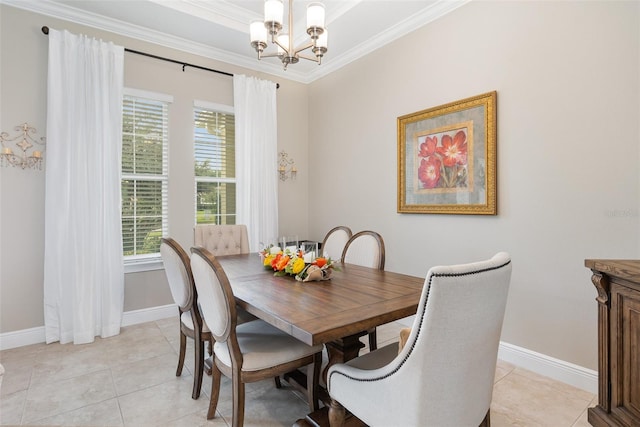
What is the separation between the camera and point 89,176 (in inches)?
119

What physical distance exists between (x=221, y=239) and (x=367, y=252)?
148 cm

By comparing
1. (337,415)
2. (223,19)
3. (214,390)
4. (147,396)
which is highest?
(223,19)

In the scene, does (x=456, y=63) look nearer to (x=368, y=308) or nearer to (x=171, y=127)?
(x=368, y=308)

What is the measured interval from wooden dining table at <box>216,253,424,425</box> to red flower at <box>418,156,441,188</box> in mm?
1204

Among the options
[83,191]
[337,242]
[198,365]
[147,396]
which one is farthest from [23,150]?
[337,242]

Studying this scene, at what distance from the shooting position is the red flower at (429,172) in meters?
2.99

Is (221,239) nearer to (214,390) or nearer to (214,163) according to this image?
(214,163)

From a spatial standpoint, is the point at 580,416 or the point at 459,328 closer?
the point at 459,328

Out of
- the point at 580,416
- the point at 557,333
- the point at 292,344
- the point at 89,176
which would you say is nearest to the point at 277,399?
the point at 292,344

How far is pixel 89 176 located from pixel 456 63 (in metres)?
3.49

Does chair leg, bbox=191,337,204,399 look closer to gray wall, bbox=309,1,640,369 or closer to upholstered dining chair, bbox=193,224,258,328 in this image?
upholstered dining chair, bbox=193,224,258,328

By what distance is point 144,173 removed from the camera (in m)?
3.48

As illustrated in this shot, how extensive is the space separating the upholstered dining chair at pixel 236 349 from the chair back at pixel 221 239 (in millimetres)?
1458

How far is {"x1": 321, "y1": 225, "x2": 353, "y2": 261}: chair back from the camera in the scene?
9.71ft
